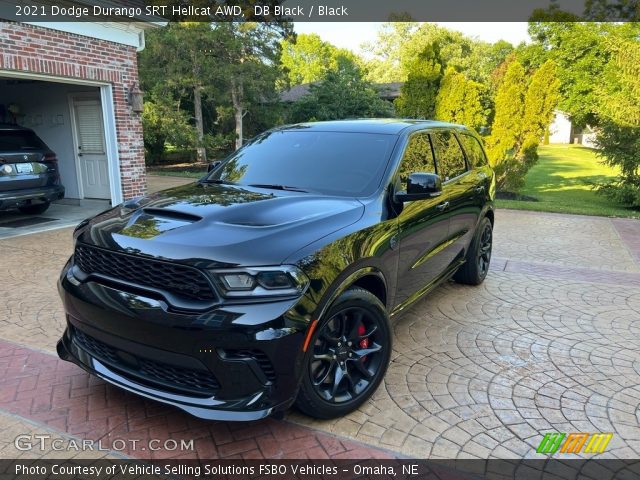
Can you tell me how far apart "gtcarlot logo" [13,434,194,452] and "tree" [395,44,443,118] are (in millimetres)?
13653

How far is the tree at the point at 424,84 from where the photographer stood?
573 inches

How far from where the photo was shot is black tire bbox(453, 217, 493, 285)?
5.30 m

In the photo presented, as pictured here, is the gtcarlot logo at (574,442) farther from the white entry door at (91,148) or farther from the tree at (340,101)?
the tree at (340,101)

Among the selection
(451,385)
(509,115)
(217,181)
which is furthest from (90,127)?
(509,115)

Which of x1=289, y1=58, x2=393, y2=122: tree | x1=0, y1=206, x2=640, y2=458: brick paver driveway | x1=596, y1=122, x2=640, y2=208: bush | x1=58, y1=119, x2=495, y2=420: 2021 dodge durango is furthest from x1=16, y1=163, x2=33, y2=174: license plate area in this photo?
x1=596, y1=122, x2=640, y2=208: bush

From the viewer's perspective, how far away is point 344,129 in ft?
13.2

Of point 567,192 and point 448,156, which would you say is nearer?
point 448,156

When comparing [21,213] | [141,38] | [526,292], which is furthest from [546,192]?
[21,213]

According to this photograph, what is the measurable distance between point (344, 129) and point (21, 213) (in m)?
8.89

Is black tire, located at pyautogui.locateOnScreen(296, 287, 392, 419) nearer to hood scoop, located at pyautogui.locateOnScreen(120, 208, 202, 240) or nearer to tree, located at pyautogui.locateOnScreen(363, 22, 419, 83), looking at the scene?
hood scoop, located at pyautogui.locateOnScreen(120, 208, 202, 240)

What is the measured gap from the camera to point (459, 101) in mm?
13836

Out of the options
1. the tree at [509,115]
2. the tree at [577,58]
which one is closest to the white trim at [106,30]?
the tree at [509,115]

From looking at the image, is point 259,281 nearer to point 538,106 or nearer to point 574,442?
point 574,442

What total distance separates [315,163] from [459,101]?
1147cm
